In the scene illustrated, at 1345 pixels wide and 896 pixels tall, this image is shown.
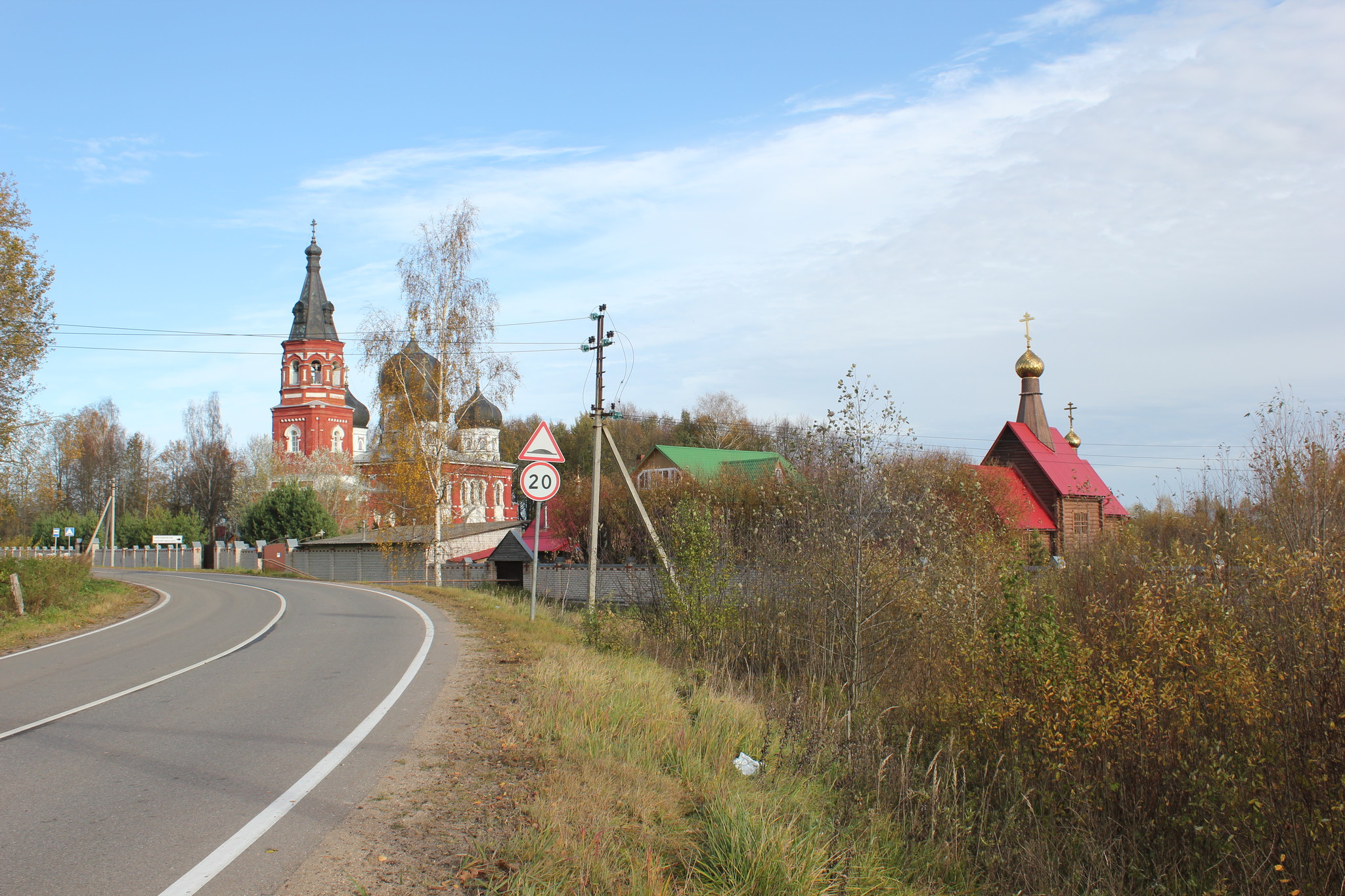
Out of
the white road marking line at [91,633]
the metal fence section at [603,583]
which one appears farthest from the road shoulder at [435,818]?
the white road marking line at [91,633]

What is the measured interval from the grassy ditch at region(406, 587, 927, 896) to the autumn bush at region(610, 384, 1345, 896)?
515mm

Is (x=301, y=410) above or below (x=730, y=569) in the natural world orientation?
above

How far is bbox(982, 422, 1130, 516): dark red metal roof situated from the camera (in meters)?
50.3

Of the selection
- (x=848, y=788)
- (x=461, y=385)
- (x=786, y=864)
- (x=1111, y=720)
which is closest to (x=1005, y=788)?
(x=1111, y=720)

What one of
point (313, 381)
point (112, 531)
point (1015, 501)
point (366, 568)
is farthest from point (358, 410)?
point (1015, 501)

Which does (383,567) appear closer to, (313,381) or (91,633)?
(91,633)

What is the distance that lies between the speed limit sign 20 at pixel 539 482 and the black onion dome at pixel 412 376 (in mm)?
17559

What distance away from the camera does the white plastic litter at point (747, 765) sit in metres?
7.27

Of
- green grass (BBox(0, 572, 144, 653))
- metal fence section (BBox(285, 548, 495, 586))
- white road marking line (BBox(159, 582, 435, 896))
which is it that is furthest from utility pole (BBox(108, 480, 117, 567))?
white road marking line (BBox(159, 582, 435, 896))

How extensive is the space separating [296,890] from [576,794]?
1.76m

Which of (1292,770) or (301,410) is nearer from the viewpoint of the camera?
(1292,770)

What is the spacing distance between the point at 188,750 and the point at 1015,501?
34.1 meters

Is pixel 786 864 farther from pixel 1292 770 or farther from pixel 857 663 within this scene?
pixel 857 663

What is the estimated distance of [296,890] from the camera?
4.11m
